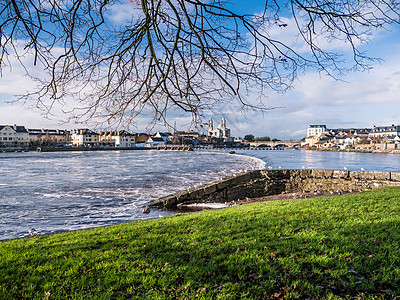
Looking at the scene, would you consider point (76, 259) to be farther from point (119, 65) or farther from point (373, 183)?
point (373, 183)

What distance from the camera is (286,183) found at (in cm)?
1981

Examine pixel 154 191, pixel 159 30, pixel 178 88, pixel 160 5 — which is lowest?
pixel 154 191

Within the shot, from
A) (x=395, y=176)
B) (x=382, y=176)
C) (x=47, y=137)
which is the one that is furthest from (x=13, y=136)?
(x=395, y=176)

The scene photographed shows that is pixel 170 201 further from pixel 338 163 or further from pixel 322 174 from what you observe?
pixel 338 163

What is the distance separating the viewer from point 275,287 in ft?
12.2

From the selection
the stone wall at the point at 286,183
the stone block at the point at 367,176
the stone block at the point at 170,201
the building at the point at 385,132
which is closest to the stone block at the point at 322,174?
the stone wall at the point at 286,183

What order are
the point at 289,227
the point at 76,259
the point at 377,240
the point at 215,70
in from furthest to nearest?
the point at 289,227
the point at 377,240
the point at 76,259
the point at 215,70

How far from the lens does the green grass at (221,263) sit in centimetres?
360

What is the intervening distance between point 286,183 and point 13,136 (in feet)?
448

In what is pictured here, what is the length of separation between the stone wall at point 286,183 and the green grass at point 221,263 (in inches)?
377

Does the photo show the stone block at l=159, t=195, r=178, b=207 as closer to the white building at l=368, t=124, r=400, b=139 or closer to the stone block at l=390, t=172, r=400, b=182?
the stone block at l=390, t=172, r=400, b=182

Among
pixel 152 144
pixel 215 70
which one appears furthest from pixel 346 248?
pixel 152 144

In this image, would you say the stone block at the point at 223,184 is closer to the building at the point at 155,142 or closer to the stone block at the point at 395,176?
the stone block at the point at 395,176

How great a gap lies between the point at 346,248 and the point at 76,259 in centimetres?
501
